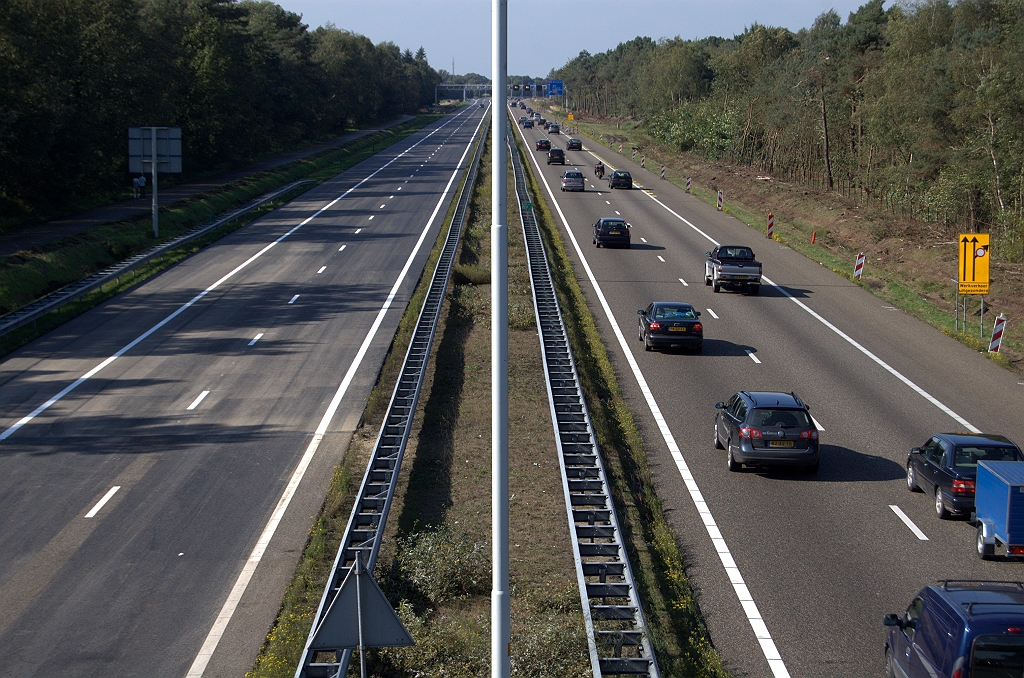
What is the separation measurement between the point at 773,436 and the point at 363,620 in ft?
40.3

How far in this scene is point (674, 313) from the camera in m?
29.8

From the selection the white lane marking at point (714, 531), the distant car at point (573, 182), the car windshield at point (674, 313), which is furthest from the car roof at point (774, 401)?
the distant car at point (573, 182)

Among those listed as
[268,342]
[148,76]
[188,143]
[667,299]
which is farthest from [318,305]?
[188,143]

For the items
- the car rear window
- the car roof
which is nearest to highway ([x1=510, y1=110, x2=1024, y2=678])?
the car roof

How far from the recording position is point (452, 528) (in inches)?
674

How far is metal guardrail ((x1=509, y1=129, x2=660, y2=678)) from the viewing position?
12188 millimetres

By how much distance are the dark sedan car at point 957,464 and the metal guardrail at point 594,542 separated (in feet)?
19.1

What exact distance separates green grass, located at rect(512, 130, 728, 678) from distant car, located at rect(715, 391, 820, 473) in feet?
6.20

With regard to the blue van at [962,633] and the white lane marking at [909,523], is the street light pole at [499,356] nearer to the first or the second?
the blue van at [962,633]

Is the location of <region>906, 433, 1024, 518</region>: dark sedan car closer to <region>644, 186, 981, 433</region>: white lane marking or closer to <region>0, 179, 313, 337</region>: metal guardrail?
<region>644, 186, 981, 433</region>: white lane marking

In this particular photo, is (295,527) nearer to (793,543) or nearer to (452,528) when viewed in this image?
(452,528)

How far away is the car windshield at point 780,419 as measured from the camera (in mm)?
19781

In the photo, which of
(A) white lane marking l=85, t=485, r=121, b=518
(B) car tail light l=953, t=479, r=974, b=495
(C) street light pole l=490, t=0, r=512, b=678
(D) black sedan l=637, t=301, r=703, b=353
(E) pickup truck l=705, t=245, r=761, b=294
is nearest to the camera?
(C) street light pole l=490, t=0, r=512, b=678

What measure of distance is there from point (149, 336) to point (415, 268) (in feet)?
45.6
